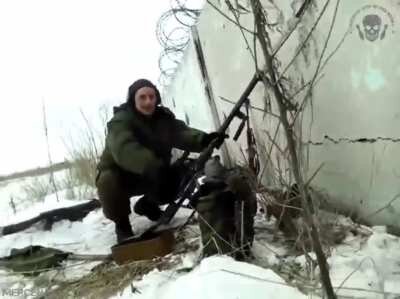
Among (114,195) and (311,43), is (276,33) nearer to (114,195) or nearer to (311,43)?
(311,43)

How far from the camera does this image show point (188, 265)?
2861 millimetres

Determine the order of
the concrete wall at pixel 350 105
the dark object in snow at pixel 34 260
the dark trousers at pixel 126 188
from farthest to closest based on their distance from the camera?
the dark trousers at pixel 126 188 → the dark object in snow at pixel 34 260 → the concrete wall at pixel 350 105

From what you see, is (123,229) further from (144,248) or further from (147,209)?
(144,248)

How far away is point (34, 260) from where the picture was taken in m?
3.53

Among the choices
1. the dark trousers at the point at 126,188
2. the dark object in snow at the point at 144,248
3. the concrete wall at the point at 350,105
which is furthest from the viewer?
the dark trousers at the point at 126,188

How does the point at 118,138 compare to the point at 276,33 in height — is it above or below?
below

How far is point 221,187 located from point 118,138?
0.82 m

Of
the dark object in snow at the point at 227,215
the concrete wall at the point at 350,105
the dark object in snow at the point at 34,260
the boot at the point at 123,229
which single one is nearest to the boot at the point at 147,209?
the boot at the point at 123,229

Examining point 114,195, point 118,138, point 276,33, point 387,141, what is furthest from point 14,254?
point 387,141

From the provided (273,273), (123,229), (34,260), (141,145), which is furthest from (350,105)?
(34,260)

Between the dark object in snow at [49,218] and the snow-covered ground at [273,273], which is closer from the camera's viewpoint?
the snow-covered ground at [273,273]

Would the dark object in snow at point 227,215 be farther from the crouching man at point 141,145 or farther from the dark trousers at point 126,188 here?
the dark trousers at point 126,188

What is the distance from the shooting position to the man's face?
364 cm

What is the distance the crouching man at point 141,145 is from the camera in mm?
3510
